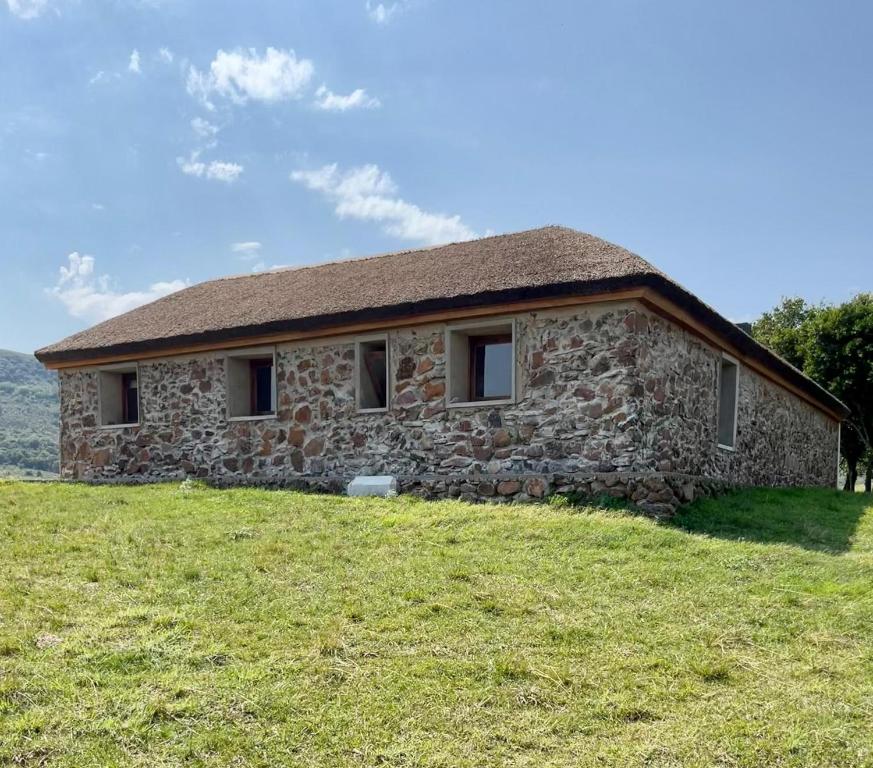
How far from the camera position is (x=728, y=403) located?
1370 centimetres

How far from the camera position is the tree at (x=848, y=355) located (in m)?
25.4

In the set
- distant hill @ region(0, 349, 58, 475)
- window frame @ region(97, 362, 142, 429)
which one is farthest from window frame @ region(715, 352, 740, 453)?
distant hill @ region(0, 349, 58, 475)

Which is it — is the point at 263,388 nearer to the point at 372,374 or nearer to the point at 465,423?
the point at 372,374

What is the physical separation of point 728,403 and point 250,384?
26.3 ft

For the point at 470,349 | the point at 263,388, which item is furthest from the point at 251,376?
the point at 470,349

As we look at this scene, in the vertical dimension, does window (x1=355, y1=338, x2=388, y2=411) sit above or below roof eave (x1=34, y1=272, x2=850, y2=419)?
below

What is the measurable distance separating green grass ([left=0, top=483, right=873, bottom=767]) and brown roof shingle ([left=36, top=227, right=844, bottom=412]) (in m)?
3.17

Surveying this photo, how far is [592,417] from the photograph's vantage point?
10.5 m

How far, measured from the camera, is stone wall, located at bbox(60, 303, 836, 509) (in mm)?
10461

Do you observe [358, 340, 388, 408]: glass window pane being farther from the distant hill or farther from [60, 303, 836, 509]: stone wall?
the distant hill

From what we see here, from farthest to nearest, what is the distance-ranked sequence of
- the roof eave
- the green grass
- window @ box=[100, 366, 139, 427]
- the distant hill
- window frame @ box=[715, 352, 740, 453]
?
the distant hill
window @ box=[100, 366, 139, 427]
window frame @ box=[715, 352, 740, 453]
the roof eave
the green grass

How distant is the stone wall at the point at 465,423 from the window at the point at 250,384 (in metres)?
0.18

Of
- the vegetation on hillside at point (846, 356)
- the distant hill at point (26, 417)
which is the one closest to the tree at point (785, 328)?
the vegetation on hillside at point (846, 356)

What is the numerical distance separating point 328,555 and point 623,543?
2893 millimetres
